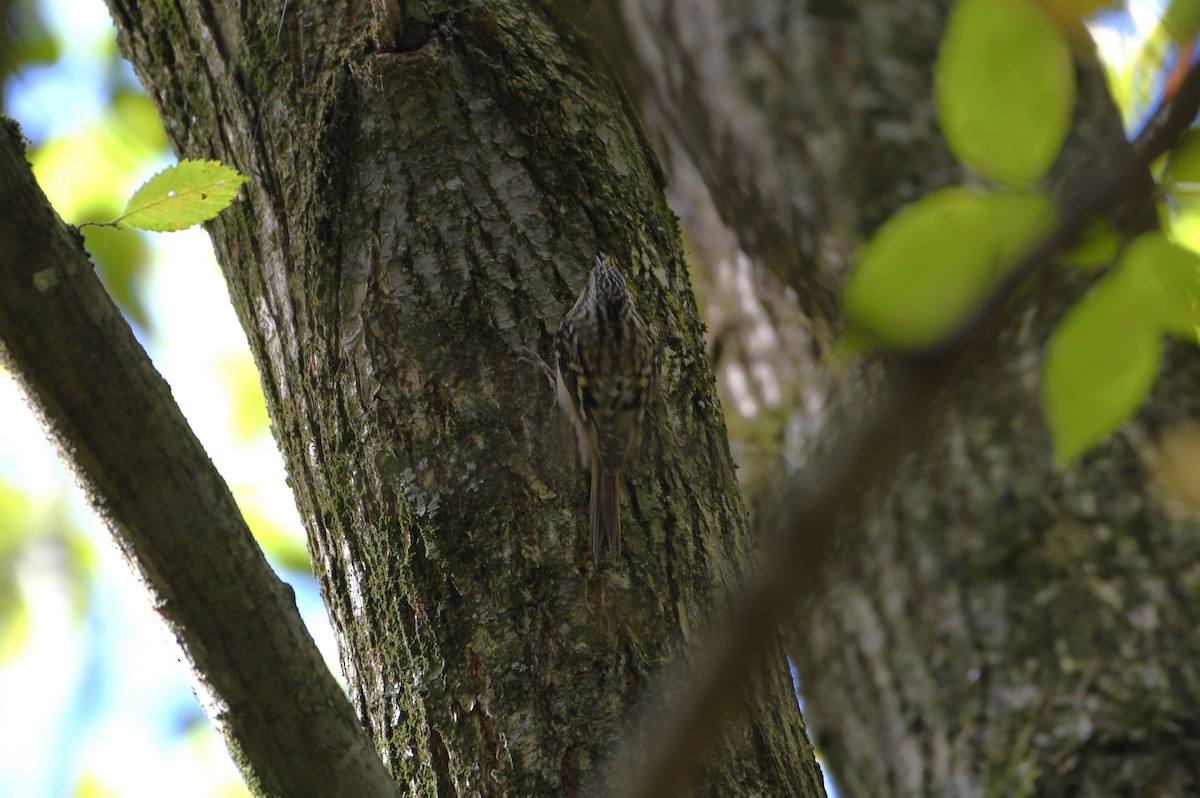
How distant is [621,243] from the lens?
7.64 ft

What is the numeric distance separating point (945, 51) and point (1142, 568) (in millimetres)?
3018

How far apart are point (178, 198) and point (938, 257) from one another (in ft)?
4.01

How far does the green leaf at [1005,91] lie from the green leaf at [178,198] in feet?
3.82

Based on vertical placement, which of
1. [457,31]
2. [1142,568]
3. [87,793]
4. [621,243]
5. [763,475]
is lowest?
[1142,568]

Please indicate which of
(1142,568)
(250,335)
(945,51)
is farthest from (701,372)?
(1142,568)

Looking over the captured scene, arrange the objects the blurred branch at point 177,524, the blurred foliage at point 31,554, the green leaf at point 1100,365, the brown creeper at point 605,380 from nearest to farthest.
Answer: the green leaf at point 1100,365
the blurred branch at point 177,524
the brown creeper at point 605,380
the blurred foliage at point 31,554

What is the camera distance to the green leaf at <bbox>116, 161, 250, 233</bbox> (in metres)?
1.69

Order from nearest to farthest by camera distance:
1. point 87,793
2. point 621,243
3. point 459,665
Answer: point 459,665 < point 621,243 < point 87,793

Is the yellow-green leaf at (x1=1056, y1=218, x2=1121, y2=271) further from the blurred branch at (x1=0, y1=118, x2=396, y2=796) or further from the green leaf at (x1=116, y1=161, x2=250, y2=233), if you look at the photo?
the green leaf at (x1=116, y1=161, x2=250, y2=233)

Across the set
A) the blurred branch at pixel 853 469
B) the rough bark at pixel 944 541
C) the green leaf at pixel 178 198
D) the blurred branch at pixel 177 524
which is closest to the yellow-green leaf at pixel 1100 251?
the blurred branch at pixel 853 469

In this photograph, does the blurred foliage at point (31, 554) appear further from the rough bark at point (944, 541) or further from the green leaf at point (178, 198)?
the green leaf at point (178, 198)

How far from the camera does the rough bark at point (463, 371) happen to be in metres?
1.91

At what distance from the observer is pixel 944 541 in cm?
393

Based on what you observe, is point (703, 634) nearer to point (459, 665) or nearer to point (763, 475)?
point (459, 665)
